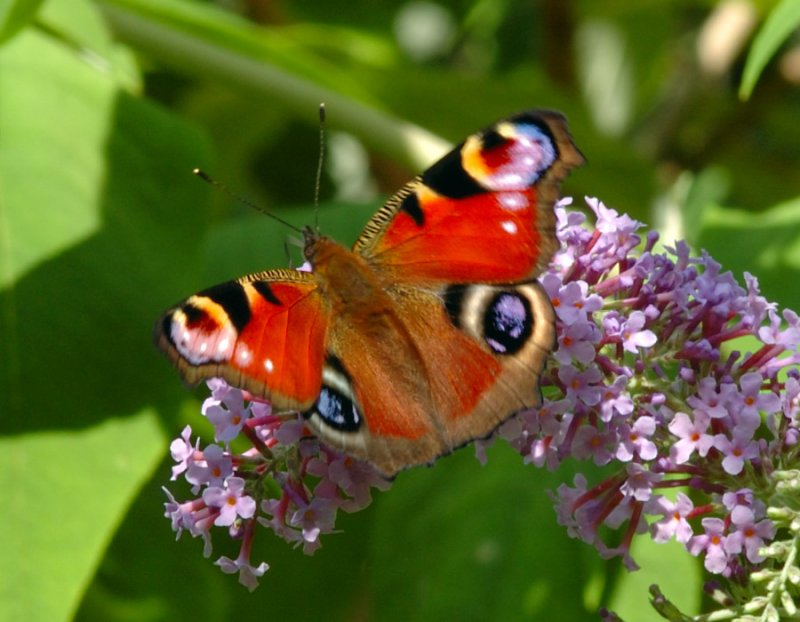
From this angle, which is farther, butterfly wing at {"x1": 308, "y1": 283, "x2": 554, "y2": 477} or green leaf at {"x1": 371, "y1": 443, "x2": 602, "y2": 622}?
green leaf at {"x1": 371, "y1": 443, "x2": 602, "y2": 622}

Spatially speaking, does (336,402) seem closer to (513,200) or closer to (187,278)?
(513,200)

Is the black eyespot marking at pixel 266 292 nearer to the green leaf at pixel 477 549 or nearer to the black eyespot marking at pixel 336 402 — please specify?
the black eyespot marking at pixel 336 402

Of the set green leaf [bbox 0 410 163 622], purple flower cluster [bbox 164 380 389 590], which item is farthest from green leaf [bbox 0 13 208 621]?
purple flower cluster [bbox 164 380 389 590]

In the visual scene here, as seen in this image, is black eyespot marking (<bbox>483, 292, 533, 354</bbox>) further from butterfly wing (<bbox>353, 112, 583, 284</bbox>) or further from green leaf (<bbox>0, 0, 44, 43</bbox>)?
green leaf (<bbox>0, 0, 44, 43</bbox>)

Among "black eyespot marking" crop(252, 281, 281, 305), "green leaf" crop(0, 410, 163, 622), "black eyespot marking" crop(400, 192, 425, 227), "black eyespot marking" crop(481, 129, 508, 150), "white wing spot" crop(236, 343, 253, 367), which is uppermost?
"black eyespot marking" crop(481, 129, 508, 150)

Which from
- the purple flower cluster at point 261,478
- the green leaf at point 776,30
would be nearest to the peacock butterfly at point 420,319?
the purple flower cluster at point 261,478

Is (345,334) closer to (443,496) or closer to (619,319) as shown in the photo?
(619,319)

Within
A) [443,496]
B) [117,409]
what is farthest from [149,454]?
[443,496]
